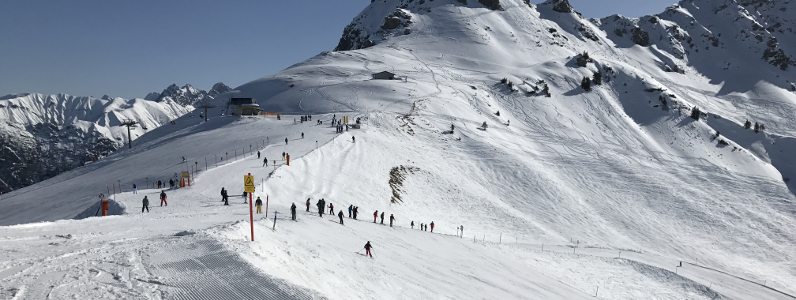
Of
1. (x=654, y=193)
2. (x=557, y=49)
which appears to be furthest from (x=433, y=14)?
(x=654, y=193)

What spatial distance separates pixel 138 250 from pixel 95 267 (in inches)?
68.9

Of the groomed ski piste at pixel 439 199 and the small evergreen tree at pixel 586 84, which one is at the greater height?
the small evergreen tree at pixel 586 84

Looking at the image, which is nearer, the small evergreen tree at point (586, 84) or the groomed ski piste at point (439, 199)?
the groomed ski piste at point (439, 199)

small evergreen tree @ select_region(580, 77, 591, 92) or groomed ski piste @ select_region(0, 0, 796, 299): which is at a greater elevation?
small evergreen tree @ select_region(580, 77, 591, 92)

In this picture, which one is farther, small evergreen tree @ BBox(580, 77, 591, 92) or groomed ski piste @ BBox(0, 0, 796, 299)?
small evergreen tree @ BBox(580, 77, 591, 92)

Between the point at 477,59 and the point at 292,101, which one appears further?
the point at 477,59

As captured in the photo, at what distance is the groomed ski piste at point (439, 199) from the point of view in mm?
12961

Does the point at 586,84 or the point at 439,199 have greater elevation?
the point at 586,84

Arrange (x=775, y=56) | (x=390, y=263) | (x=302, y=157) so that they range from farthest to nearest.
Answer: (x=775, y=56)
(x=302, y=157)
(x=390, y=263)

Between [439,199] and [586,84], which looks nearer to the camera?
[439,199]

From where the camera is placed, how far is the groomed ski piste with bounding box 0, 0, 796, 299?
1296 centimetres

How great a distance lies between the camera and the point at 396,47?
4503 inches

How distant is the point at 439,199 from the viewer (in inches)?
1609

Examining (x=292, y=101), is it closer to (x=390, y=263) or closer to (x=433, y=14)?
(x=390, y=263)
